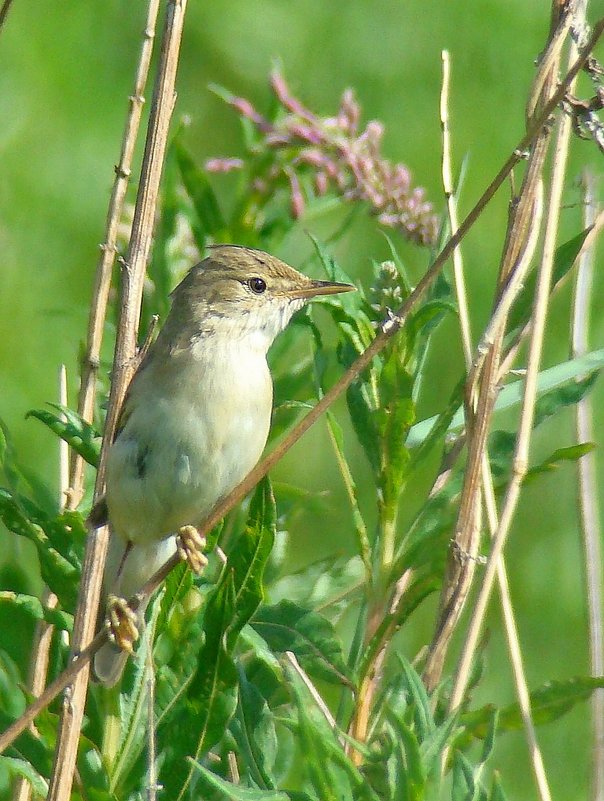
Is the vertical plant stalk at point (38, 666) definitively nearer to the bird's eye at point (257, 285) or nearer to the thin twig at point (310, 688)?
Result: the thin twig at point (310, 688)

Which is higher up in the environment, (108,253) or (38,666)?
(108,253)

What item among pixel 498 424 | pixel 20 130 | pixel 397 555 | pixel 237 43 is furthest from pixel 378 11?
pixel 397 555

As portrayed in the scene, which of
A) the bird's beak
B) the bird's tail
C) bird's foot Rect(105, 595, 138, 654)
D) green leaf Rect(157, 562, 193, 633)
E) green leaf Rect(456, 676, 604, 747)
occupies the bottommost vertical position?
green leaf Rect(456, 676, 604, 747)

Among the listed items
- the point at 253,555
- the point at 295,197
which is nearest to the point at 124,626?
the point at 253,555

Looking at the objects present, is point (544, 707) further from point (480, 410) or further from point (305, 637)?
point (480, 410)

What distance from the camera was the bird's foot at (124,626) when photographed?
283cm

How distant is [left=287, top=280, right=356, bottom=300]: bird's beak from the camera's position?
10.1ft

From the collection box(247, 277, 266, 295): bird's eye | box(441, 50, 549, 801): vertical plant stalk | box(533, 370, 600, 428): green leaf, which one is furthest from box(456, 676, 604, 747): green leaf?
box(247, 277, 266, 295): bird's eye

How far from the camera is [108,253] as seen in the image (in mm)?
2955

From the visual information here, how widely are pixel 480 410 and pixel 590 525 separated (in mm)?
530

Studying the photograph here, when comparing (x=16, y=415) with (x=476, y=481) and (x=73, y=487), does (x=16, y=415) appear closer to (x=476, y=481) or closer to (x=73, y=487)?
(x=73, y=487)

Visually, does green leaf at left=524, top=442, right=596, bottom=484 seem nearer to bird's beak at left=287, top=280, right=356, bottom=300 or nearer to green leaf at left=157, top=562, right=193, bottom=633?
bird's beak at left=287, top=280, right=356, bottom=300

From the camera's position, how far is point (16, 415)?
17.4 feet

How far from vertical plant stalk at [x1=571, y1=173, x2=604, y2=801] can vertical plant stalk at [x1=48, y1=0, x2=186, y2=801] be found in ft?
2.85
